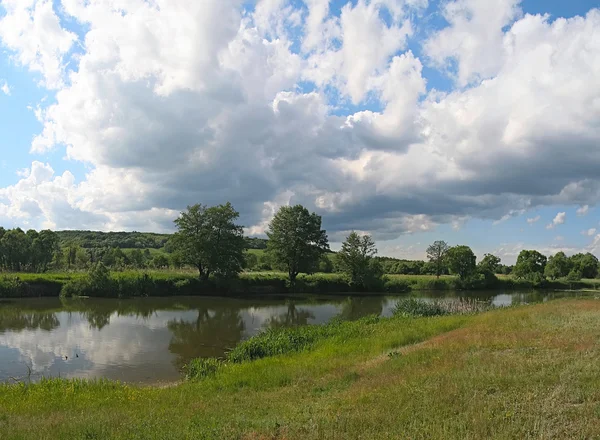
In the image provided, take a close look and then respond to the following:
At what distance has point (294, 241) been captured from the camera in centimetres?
7444

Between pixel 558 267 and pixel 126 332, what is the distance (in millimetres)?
117651

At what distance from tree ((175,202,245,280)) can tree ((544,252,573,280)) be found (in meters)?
88.0

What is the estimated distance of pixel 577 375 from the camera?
31.7 feet

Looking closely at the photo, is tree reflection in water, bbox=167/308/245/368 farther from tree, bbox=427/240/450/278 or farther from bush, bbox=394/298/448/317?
tree, bbox=427/240/450/278

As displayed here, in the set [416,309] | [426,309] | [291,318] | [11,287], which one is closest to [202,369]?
[416,309]

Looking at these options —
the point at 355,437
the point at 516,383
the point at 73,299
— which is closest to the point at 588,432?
A: the point at 516,383

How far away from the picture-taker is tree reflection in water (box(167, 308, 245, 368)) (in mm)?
25344

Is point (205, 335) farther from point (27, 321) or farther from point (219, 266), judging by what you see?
point (219, 266)

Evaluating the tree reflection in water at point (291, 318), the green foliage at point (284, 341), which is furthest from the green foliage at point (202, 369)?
the tree reflection in water at point (291, 318)

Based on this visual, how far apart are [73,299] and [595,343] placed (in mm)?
52744

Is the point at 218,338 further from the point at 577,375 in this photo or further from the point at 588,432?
the point at 588,432

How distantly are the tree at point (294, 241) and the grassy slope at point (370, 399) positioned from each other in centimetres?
5672

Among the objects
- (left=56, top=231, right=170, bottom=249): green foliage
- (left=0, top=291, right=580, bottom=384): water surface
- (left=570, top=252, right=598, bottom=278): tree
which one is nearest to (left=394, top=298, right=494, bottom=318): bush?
(left=0, top=291, right=580, bottom=384): water surface

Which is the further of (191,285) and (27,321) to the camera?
(191,285)
